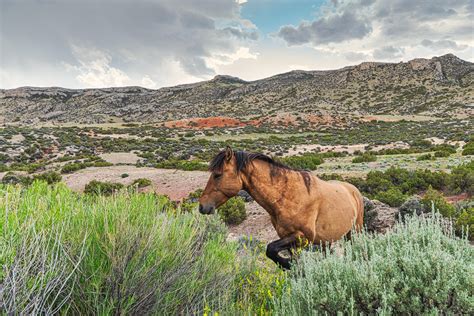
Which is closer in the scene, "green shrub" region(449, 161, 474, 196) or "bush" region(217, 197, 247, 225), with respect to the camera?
"bush" region(217, 197, 247, 225)

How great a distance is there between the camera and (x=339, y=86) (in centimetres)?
11406

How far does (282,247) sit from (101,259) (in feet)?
7.74

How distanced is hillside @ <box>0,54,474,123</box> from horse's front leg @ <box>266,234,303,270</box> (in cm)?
6585

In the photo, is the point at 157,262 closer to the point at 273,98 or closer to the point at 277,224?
the point at 277,224

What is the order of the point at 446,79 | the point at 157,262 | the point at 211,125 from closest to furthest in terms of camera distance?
1. the point at 157,262
2. the point at 211,125
3. the point at 446,79

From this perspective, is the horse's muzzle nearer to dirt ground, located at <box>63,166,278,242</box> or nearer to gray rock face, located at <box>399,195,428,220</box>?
dirt ground, located at <box>63,166,278,242</box>

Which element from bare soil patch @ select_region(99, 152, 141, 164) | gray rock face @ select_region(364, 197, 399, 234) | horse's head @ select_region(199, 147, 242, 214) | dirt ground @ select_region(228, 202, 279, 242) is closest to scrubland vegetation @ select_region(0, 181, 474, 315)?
horse's head @ select_region(199, 147, 242, 214)

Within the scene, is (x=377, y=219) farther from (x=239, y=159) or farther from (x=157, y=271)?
(x=157, y=271)

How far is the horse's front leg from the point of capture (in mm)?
4348

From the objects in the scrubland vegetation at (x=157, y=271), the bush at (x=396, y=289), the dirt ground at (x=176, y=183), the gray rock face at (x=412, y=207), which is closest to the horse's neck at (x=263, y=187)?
the scrubland vegetation at (x=157, y=271)

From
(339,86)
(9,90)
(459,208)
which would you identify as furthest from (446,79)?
(9,90)

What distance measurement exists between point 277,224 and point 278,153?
86.7 feet

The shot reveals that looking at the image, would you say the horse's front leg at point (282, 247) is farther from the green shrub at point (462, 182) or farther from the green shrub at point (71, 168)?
the green shrub at point (71, 168)

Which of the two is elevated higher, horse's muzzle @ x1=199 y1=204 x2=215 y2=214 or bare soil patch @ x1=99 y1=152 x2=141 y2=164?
horse's muzzle @ x1=199 y1=204 x2=215 y2=214
